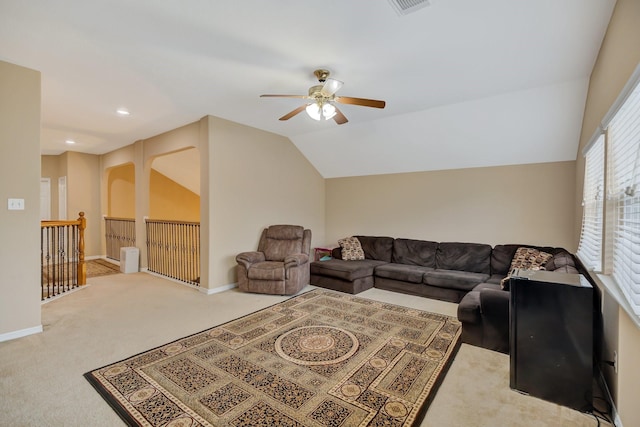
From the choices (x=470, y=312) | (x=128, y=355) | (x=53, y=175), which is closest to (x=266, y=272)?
(x=128, y=355)

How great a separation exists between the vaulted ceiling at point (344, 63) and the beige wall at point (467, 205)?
0.27 m

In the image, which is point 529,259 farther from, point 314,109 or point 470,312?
point 314,109

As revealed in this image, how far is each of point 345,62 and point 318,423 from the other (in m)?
2.99

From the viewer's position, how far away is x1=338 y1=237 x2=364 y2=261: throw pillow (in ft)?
18.2

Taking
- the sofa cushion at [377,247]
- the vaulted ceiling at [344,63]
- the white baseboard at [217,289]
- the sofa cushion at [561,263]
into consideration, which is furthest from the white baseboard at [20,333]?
the sofa cushion at [561,263]

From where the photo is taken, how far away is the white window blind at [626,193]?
1.54 metres

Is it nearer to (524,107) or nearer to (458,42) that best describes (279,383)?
(458,42)

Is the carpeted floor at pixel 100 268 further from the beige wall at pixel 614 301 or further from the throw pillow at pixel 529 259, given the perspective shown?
the beige wall at pixel 614 301

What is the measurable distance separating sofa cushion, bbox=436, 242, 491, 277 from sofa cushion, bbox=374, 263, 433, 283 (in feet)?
1.01

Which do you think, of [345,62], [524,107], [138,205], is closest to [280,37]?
[345,62]

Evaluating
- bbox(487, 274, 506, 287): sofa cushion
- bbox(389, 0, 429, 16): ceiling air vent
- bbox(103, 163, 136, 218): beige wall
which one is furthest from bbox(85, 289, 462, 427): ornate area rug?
bbox(103, 163, 136, 218): beige wall

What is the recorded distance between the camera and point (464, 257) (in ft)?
15.5

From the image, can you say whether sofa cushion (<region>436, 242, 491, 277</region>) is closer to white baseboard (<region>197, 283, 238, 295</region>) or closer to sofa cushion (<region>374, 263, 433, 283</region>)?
sofa cushion (<region>374, 263, 433, 283</region>)

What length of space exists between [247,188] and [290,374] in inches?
134
